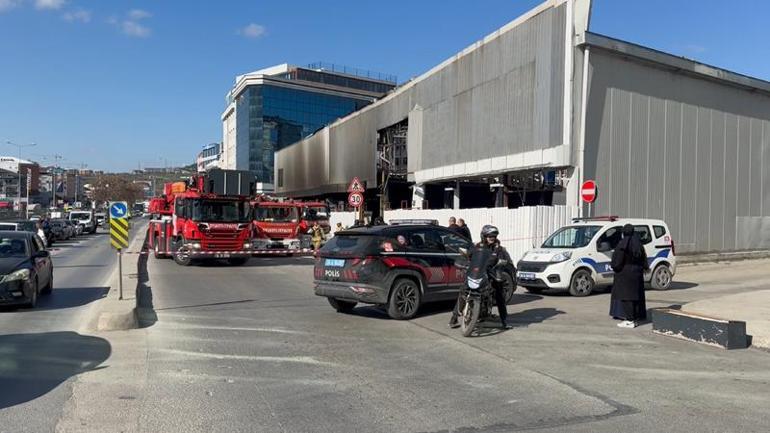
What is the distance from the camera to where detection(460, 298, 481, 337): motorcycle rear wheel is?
9.46m

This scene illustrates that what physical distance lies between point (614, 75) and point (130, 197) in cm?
10670

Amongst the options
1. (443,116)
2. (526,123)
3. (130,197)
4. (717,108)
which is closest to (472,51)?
(443,116)

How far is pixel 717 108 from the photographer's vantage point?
24.5 meters

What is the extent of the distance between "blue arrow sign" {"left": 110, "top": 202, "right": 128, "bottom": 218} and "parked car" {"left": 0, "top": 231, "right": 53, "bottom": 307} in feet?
5.53

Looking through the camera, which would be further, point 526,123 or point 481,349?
point 526,123

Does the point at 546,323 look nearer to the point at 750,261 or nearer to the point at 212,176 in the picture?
the point at 212,176

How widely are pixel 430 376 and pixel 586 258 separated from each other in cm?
862

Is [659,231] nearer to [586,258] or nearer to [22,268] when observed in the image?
[586,258]

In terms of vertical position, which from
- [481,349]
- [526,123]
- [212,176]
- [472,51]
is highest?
[472,51]

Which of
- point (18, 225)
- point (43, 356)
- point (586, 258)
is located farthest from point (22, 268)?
point (18, 225)

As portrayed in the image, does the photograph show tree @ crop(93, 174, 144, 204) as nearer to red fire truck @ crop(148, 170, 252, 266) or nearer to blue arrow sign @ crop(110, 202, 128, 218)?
red fire truck @ crop(148, 170, 252, 266)

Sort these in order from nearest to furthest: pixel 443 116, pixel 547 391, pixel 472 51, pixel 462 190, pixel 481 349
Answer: pixel 547 391 < pixel 481 349 < pixel 472 51 < pixel 443 116 < pixel 462 190

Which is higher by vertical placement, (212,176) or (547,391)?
(212,176)

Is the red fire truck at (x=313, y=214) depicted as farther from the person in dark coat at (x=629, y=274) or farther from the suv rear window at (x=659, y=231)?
the person in dark coat at (x=629, y=274)
